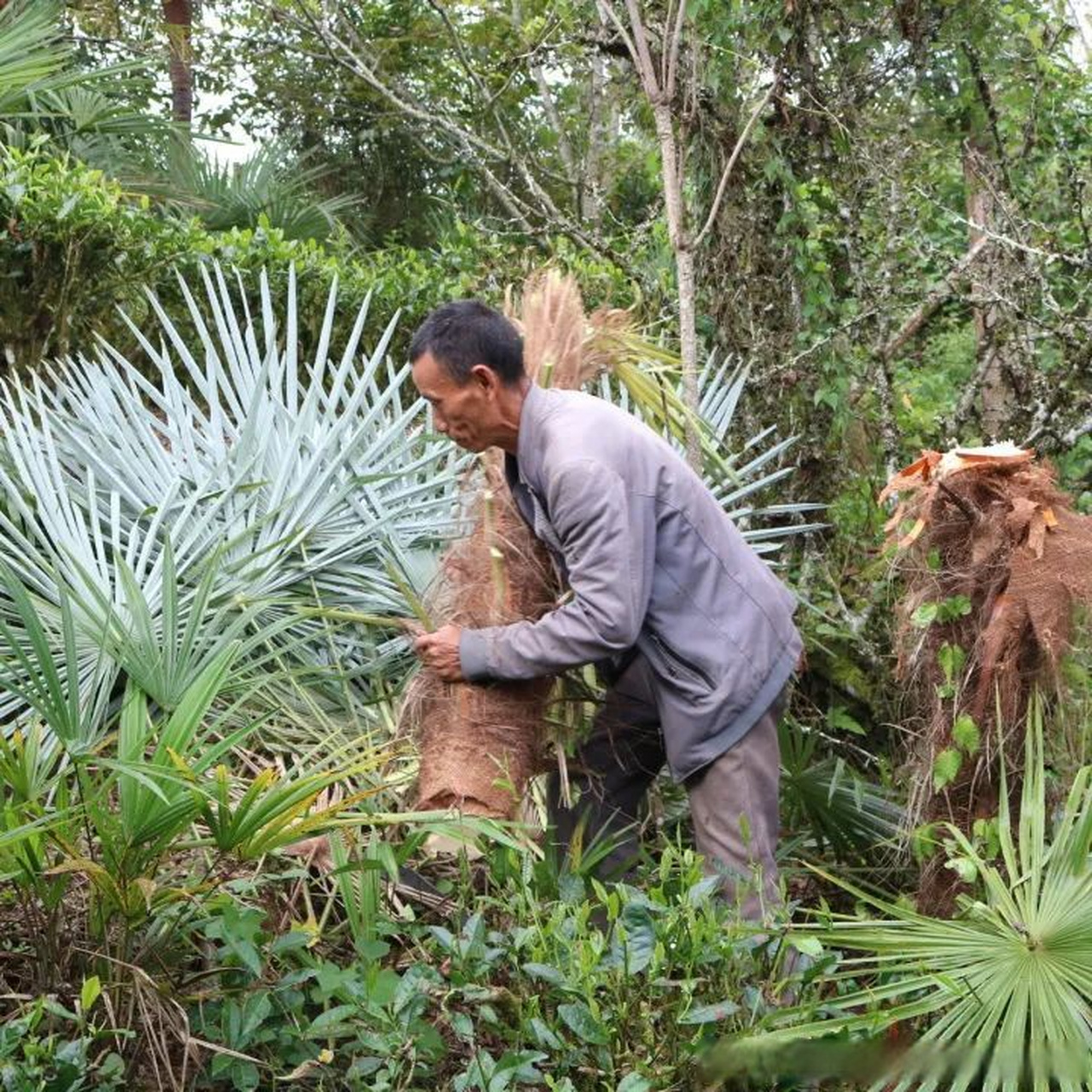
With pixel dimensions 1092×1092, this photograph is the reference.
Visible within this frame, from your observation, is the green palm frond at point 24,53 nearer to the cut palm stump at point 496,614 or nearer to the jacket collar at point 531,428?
the cut palm stump at point 496,614

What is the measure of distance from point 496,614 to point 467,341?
0.64 metres

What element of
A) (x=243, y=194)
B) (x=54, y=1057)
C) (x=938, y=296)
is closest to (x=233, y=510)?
(x=54, y=1057)

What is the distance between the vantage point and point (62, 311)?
659 centimetres

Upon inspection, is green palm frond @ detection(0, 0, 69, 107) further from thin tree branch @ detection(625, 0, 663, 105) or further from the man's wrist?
the man's wrist

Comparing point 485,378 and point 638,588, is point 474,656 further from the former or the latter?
point 485,378

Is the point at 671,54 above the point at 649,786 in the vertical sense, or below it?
above

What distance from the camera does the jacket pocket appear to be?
11.1 ft

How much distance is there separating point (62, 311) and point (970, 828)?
450 cm

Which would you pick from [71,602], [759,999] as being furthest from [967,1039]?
[71,602]

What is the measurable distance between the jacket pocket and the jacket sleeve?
5.4 inches

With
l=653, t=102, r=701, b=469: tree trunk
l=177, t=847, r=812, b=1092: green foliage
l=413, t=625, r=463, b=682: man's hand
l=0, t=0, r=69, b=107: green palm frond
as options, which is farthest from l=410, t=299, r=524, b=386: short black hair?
l=0, t=0, r=69, b=107: green palm frond

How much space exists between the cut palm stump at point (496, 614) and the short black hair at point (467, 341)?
431 mm

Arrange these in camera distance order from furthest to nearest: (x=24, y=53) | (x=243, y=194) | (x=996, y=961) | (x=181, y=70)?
(x=181, y=70), (x=243, y=194), (x=24, y=53), (x=996, y=961)

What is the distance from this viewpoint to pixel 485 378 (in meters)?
3.30
